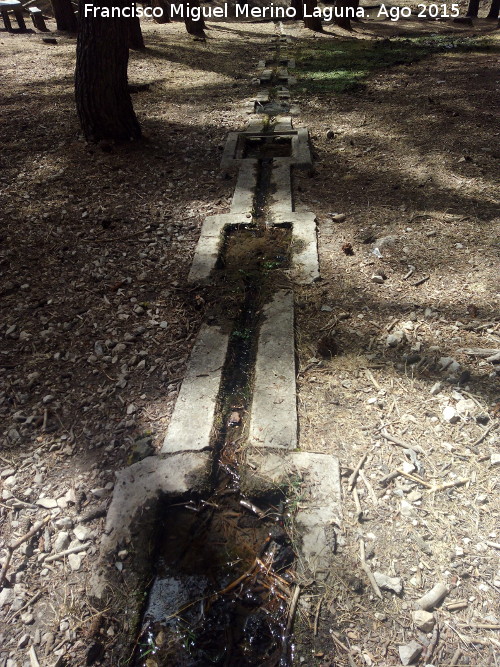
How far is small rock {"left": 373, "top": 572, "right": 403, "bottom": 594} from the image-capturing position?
166 cm

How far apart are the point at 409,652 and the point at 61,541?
1.36 m

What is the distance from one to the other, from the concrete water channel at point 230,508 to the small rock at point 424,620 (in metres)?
0.34

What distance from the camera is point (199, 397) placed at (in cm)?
239

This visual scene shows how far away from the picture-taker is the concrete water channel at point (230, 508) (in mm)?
1642

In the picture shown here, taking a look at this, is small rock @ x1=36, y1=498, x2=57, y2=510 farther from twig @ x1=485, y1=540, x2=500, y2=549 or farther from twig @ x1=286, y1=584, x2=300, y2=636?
twig @ x1=485, y1=540, x2=500, y2=549

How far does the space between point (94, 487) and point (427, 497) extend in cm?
146

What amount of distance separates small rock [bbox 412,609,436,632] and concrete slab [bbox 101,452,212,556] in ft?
3.06

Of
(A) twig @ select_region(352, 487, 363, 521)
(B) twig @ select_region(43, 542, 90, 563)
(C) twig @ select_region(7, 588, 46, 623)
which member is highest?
(A) twig @ select_region(352, 487, 363, 521)

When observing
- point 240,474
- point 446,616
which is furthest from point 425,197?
point 446,616

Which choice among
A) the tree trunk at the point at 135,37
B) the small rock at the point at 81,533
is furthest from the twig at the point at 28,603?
the tree trunk at the point at 135,37

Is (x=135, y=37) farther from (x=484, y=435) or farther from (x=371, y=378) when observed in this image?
(x=484, y=435)

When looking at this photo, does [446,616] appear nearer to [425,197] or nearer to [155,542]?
[155,542]

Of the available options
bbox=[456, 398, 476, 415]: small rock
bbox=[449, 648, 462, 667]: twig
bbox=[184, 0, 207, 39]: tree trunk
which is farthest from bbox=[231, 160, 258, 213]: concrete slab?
bbox=[184, 0, 207, 39]: tree trunk

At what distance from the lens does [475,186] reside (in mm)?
4125
